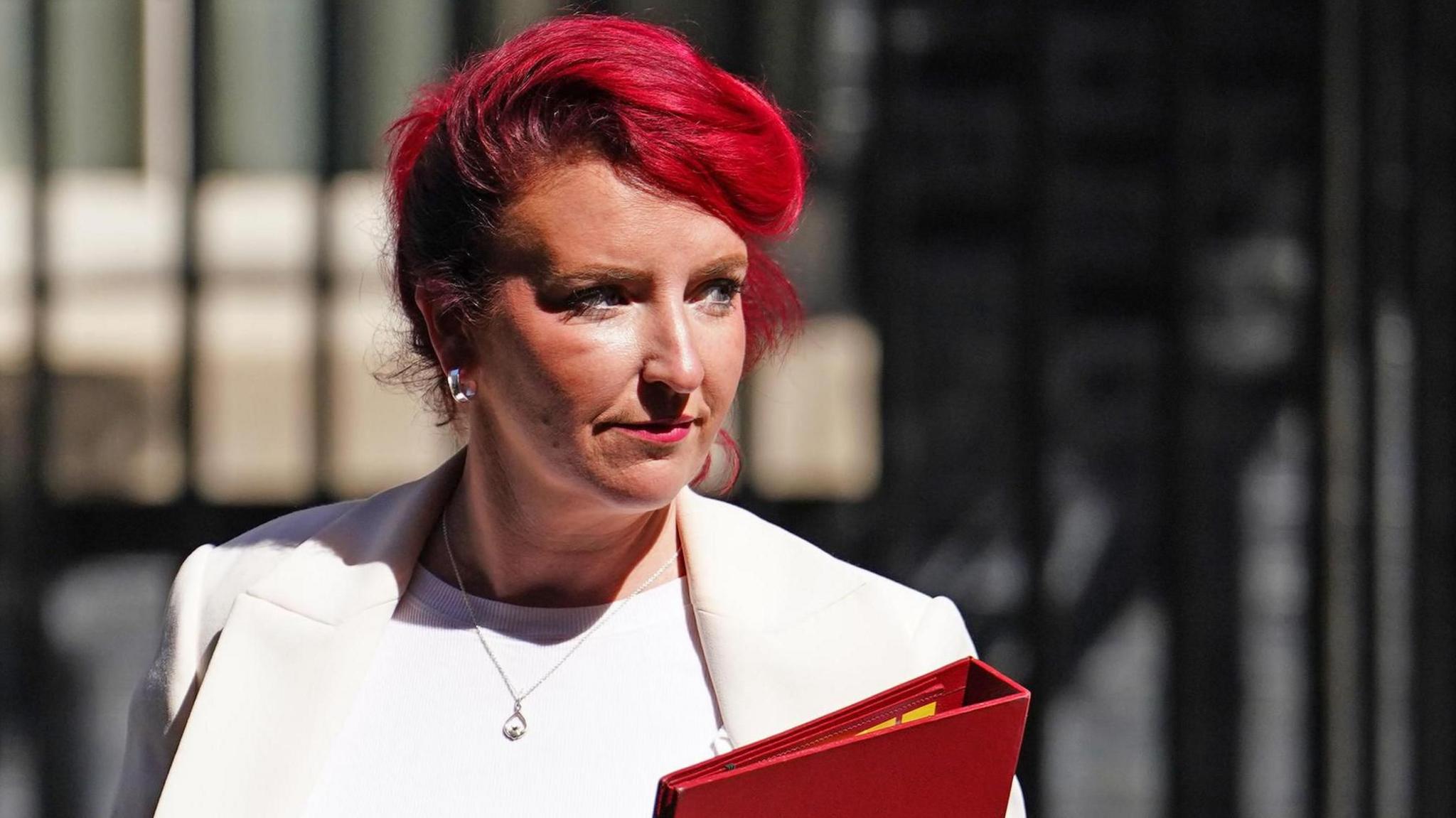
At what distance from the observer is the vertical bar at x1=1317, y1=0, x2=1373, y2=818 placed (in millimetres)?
3488

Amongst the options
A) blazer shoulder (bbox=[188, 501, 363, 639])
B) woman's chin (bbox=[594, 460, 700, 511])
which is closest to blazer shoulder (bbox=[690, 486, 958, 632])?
woman's chin (bbox=[594, 460, 700, 511])

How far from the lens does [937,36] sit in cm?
352

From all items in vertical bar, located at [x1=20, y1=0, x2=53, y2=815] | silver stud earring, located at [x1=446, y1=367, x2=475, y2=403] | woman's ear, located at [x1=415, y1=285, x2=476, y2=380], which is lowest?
vertical bar, located at [x1=20, y1=0, x2=53, y2=815]

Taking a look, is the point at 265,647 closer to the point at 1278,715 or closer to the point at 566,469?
the point at 566,469

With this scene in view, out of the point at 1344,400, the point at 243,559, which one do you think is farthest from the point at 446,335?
the point at 1344,400

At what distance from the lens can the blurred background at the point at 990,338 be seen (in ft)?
11.5

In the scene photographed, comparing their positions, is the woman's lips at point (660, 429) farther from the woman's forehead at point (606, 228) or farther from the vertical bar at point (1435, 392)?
the vertical bar at point (1435, 392)

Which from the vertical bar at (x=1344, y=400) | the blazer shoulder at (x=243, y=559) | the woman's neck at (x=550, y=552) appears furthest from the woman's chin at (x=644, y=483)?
the vertical bar at (x=1344, y=400)

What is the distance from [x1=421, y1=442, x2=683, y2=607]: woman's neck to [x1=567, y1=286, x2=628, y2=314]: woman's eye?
0.24 metres

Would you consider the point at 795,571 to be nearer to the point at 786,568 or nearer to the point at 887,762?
the point at 786,568

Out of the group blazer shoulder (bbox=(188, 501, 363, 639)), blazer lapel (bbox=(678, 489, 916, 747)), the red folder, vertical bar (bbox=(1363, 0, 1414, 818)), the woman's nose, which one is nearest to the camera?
the red folder

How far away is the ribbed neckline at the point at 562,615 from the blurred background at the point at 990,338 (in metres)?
1.94

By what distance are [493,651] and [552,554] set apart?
4.6 inches

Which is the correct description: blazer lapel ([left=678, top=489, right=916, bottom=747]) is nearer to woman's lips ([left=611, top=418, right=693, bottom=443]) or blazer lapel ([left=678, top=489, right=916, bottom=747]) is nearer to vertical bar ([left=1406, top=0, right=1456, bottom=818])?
woman's lips ([left=611, top=418, right=693, bottom=443])
